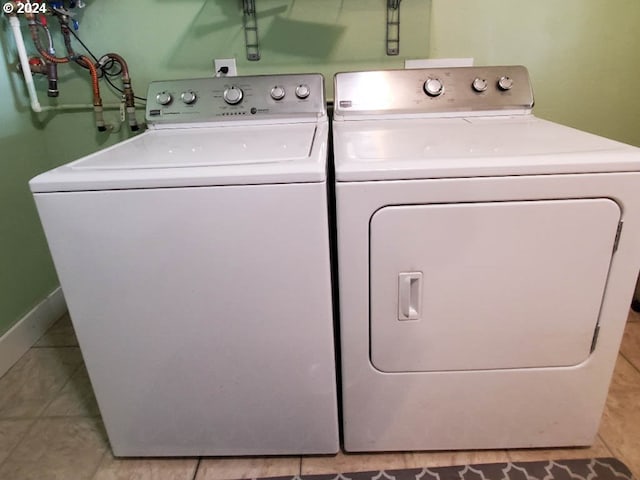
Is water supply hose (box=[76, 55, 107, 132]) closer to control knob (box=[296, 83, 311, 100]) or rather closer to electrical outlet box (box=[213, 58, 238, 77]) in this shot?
electrical outlet box (box=[213, 58, 238, 77])

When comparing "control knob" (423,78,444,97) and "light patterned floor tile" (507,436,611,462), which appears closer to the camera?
"light patterned floor tile" (507,436,611,462)

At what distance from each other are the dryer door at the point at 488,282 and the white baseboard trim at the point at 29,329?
4.73ft

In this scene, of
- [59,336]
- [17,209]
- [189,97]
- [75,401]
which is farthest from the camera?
[59,336]

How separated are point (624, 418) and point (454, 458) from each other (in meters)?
0.56

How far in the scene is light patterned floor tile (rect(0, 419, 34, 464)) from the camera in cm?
127

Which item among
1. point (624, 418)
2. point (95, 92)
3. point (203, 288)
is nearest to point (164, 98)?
point (95, 92)

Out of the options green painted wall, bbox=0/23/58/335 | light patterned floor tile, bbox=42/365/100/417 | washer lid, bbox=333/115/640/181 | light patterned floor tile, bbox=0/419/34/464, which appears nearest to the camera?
washer lid, bbox=333/115/640/181

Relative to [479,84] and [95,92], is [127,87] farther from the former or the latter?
[479,84]

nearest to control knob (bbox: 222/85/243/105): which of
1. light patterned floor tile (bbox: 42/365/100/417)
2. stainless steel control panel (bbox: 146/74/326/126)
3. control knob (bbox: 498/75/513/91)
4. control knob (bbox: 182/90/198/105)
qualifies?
stainless steel control panel (bbox: 146/74/326/126)

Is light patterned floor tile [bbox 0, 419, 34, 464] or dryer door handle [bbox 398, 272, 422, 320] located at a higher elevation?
dryer door handle [bbox 398, 272, 422, 320]

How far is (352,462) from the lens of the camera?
46.6 inches

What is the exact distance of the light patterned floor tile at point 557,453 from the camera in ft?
3.82

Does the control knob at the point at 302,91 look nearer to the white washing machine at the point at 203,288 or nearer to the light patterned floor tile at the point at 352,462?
the white washing machine at the point at 203,288

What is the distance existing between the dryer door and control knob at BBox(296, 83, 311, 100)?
80 centimetres
